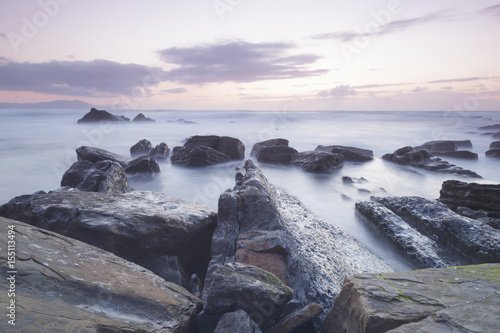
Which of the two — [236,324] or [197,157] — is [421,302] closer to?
[236,324]

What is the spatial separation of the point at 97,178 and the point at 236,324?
5440 millimetres

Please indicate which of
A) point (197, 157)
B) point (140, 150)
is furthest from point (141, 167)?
point (140, 150)

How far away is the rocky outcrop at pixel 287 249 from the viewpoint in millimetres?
3482

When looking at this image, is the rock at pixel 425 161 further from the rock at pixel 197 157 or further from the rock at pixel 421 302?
the rock at pixel 421 302

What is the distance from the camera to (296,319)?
285 cm

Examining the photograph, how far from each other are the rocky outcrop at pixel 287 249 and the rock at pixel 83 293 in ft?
2.42

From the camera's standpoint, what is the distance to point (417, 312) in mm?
2400

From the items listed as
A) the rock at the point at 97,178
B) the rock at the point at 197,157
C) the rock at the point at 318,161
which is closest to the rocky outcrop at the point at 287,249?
the rock at the point at 97,178

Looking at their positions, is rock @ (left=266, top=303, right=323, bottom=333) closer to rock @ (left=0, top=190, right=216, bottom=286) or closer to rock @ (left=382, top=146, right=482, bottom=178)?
rock @ (left=0, top=190, right=216, bottom=286)

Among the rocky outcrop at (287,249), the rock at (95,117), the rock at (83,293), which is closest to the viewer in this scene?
the rock at (83,293)

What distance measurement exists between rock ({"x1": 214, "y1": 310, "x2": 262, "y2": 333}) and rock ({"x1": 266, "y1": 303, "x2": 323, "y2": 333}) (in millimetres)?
403

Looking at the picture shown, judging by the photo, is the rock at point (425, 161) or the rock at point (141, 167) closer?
Result: the rock at point (141, 167)

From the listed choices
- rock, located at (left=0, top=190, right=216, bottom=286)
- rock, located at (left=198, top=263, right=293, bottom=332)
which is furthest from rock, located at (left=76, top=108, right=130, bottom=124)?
rock, located at (left=198, top=263, right=293, bottom=332)

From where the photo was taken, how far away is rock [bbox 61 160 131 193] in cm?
652
